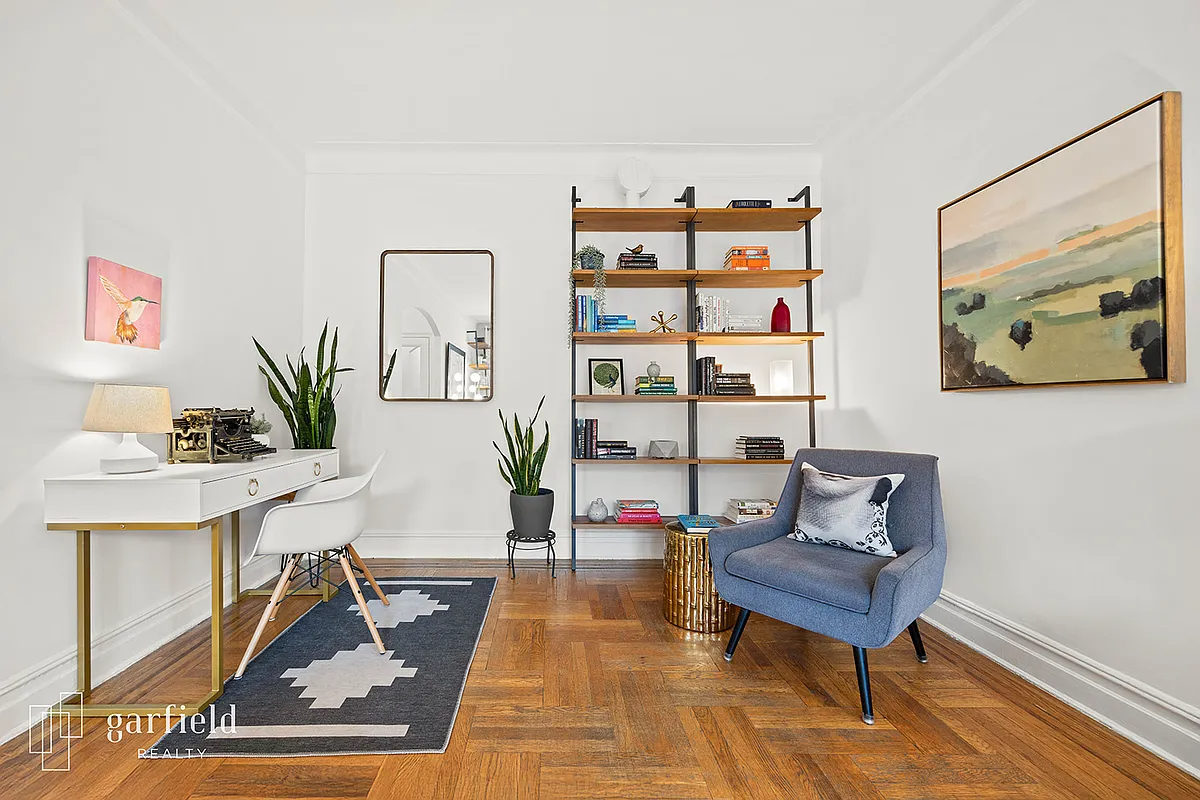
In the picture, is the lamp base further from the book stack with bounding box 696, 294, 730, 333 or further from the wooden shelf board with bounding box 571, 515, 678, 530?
the book stack with bounding box 696, 294, 730, 333

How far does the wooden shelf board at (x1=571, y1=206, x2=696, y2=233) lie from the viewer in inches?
142

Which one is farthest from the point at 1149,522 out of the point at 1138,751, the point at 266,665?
the point at 266,665

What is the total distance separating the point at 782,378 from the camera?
12.5 feet

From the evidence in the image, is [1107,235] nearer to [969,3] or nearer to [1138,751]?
[969,3]

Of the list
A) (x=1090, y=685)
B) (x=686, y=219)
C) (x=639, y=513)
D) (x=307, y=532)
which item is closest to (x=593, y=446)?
(x=639, y=513)

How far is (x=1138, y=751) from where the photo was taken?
1799mm

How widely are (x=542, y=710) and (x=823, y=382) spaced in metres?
2.73

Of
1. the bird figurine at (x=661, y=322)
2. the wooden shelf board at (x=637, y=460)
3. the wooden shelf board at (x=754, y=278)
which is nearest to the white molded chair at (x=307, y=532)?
the wooden shelf board at (x=637, y=460)

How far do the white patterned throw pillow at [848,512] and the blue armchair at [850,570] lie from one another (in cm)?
5

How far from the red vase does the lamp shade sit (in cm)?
312

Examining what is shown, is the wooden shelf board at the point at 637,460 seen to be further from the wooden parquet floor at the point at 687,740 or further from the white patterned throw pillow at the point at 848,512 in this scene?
the wooden parquet floor at the point at 687,740

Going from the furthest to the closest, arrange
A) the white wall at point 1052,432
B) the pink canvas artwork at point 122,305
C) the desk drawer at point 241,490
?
the pink canvas artwork at point 122,305 → the desk drawer at point 241,490 → the white wall at point 1052,432

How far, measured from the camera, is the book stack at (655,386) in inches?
145

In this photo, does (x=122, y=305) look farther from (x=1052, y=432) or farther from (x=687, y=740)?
(x=1052, y=432)
